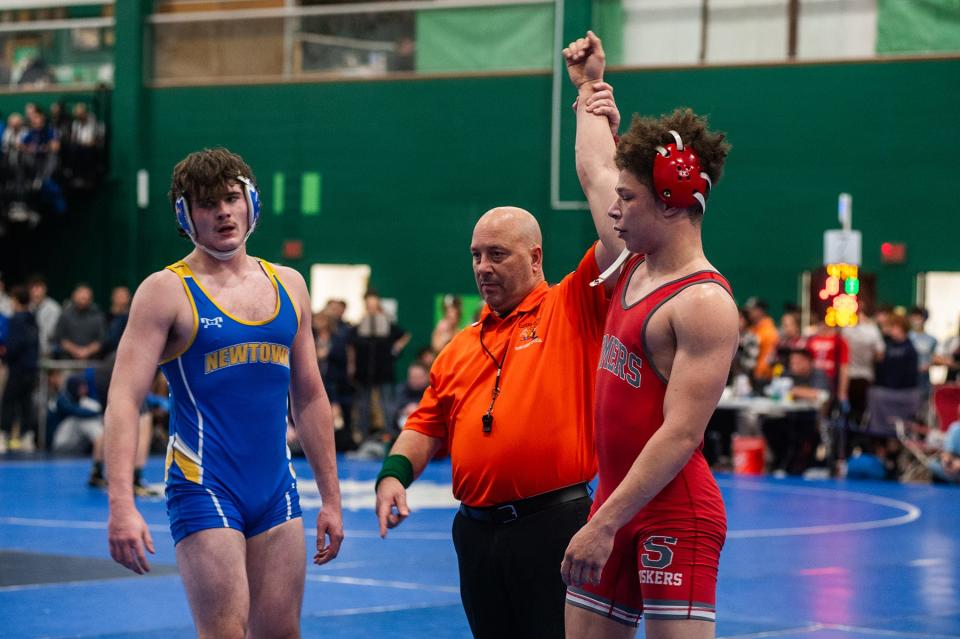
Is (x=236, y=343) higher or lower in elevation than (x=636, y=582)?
higher

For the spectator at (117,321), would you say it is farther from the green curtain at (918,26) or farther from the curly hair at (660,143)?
the curly hair at (660,143)

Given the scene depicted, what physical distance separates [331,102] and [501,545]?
2079cm

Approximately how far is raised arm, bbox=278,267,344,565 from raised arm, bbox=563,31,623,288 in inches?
39.5

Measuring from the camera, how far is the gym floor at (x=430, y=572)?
8141 millimetres

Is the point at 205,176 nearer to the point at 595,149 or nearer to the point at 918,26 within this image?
the point at 595,149

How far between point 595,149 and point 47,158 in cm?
2166

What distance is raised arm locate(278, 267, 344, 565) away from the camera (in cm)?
486

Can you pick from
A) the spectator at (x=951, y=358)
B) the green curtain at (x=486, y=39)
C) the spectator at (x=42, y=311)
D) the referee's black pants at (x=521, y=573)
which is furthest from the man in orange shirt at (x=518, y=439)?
the green curtain at (x=486, y=39)

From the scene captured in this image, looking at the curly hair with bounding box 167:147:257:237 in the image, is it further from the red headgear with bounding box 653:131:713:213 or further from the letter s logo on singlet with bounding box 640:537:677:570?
the letter s logo on singlet with bounding box 640:537:677:570

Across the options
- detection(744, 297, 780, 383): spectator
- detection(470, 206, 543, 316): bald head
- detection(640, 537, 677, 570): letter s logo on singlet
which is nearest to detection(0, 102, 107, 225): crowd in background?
detection(744, 297, 780, 383): spectator

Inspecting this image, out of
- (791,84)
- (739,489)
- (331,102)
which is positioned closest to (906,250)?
(791,84)

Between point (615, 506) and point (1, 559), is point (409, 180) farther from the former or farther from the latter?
point (615, 506)

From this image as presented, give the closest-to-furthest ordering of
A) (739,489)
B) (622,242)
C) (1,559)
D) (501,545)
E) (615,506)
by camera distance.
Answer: (615,506) < (622,242) < (501,545) < (1,559) < (739,489)

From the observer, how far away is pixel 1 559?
10367mm
